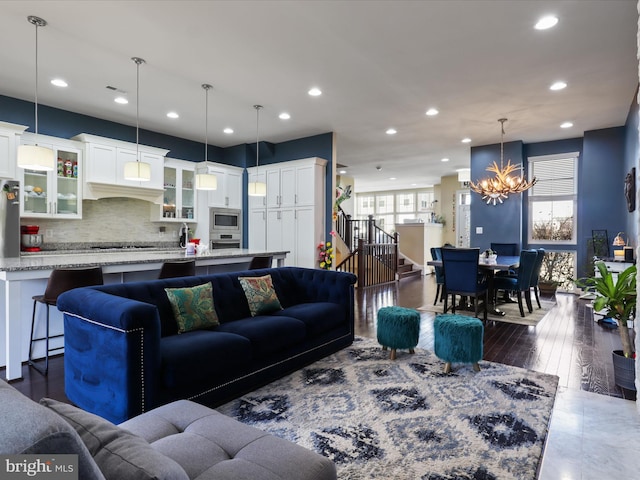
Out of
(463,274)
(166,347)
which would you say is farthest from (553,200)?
(166,347)

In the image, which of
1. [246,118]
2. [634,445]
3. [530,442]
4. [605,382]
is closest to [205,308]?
[530,442]

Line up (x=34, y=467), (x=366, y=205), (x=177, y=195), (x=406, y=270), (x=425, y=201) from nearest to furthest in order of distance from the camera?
(x=34, y=467)
(x=177, y=195)
(x=406, y=270)
(x=425, y=201)
(x=366, y=205)

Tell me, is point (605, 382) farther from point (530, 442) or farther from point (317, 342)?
point (317, 342)

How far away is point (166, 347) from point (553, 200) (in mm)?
7786

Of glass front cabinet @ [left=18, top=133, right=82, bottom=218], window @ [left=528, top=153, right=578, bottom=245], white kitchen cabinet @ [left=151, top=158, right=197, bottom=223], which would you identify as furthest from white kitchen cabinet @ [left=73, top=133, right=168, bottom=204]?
window @ [left=528, top=153, right=578, bottom=245]

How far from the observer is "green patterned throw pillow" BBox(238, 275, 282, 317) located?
3.36m

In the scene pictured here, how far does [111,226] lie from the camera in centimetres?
636

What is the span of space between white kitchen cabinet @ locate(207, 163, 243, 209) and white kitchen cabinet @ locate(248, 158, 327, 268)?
1.37 ft

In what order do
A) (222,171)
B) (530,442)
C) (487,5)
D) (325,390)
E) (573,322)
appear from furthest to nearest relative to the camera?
(222,171) < (573,322) < (487,5) < (325,390) < (530,442)

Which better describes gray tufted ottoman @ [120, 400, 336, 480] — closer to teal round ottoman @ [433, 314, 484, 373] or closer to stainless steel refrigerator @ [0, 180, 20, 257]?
teal round ottoman @ [433, 314, 484, 373]

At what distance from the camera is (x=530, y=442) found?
2141 millimetres

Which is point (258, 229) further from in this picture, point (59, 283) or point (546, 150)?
point (546, 150)

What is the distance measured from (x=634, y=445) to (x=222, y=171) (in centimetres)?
686

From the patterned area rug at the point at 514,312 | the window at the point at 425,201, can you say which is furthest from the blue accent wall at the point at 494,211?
the window at the point at 425,201
